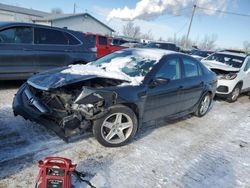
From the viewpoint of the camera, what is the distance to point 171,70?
4590 millimetres

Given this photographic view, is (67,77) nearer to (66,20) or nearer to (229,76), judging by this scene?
(229,76)

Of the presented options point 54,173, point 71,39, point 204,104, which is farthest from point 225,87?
point 54,173

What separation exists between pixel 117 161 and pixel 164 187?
772mm

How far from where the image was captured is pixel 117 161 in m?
3.44

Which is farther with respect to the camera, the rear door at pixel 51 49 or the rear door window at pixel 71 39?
the rear door window at pixel 71 39

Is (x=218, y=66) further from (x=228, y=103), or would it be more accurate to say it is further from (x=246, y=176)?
(x=246, y=176)

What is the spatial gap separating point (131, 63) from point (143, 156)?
1.72 meters

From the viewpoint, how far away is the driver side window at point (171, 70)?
4348 mm

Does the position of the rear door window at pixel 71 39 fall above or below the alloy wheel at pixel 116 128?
above

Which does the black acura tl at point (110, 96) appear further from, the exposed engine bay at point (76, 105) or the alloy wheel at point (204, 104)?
the alloy wheel at point (204, 104)

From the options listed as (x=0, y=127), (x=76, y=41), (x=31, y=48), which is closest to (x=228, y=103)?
(x=76, y=41)

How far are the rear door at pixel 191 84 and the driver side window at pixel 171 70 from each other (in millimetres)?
222

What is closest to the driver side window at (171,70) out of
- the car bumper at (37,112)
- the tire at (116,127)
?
the tire at (116,127)

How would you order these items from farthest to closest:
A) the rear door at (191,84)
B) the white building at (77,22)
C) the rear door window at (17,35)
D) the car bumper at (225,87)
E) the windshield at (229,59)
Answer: the white building at (77,22), the windshield at (229,59), the car bumper at (225,87), the rear door window at (17,35), the rear door at (191,84)
